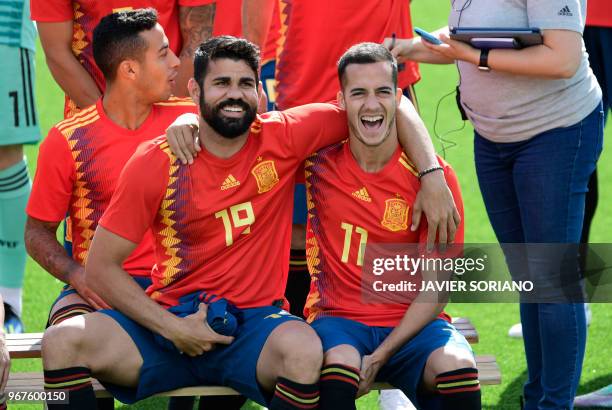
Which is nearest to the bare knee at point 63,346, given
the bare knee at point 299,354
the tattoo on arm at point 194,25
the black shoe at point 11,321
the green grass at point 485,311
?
the bare knee at point 299,354

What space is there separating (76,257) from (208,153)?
0.81 meters

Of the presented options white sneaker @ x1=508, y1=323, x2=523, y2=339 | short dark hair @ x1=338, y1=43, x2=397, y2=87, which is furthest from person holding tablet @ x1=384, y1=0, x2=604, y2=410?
white sneaker @ x1=508, y1=323, x2=523, y2=339

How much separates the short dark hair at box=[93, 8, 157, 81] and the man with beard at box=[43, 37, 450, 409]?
0.50m

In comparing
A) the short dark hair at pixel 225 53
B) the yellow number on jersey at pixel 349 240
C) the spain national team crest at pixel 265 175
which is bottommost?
the yellow number on jersey at pixel 349 240

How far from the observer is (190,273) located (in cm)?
439

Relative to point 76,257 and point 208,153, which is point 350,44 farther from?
point 76,257

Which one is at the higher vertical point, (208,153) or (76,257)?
(208,153)

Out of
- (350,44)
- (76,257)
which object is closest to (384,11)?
(350,44)

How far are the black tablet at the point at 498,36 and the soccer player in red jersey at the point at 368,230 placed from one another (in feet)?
0.94

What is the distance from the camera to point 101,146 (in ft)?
15.5

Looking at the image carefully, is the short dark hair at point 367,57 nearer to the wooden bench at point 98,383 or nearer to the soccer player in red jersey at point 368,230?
the soccer player in red jersey at point 368,230

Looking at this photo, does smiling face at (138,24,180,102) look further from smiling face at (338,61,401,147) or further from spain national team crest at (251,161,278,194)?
smiling face at (338,61,401,147)

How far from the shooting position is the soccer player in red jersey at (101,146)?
4645 mm

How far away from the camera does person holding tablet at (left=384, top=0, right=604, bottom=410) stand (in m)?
4.45
